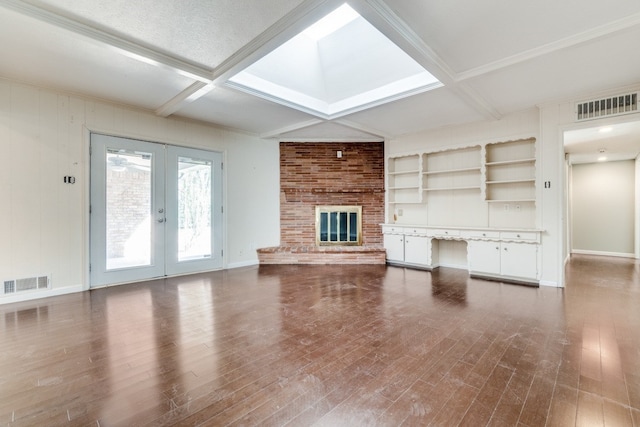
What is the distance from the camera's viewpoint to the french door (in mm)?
4203

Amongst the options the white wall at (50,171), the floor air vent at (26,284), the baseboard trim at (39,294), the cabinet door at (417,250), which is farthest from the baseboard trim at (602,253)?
the floor air vent at (26,284)

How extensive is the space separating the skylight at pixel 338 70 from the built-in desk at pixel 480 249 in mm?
2591

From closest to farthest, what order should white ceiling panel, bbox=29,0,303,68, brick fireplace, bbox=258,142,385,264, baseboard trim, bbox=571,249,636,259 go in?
1. white ceiling panel, bbox=29,0,303,68
2. brick fireplace, bbox=258,142,385,264
3. baseboard trim, bbox=571,249,636,259

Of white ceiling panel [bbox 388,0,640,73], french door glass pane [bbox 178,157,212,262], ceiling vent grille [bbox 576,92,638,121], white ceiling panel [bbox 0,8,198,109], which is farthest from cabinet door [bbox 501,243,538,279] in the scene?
white ceiling panel [bbox 0,8,198,109]

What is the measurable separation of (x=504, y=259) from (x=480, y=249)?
1.21 feet

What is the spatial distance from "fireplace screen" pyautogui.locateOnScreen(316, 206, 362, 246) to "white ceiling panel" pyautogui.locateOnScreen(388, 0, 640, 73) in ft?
12.7

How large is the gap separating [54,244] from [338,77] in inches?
174

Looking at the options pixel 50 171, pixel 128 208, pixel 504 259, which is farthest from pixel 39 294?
pixel 504 259

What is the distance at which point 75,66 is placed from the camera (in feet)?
10.4

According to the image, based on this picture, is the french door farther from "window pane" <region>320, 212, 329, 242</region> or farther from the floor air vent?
"window pane" <region>320, 212, 329, 242</region>

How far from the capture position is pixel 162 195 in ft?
15.6

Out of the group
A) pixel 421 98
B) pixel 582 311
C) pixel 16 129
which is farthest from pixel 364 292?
pixel 16 129

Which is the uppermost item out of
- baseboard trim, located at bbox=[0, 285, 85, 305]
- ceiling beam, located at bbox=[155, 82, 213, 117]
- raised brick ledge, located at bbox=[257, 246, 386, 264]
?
ceiling beam, located at bbox=[155, 82, 213, 117]

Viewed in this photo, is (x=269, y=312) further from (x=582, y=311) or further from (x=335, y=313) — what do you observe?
(x=582, y=311)
